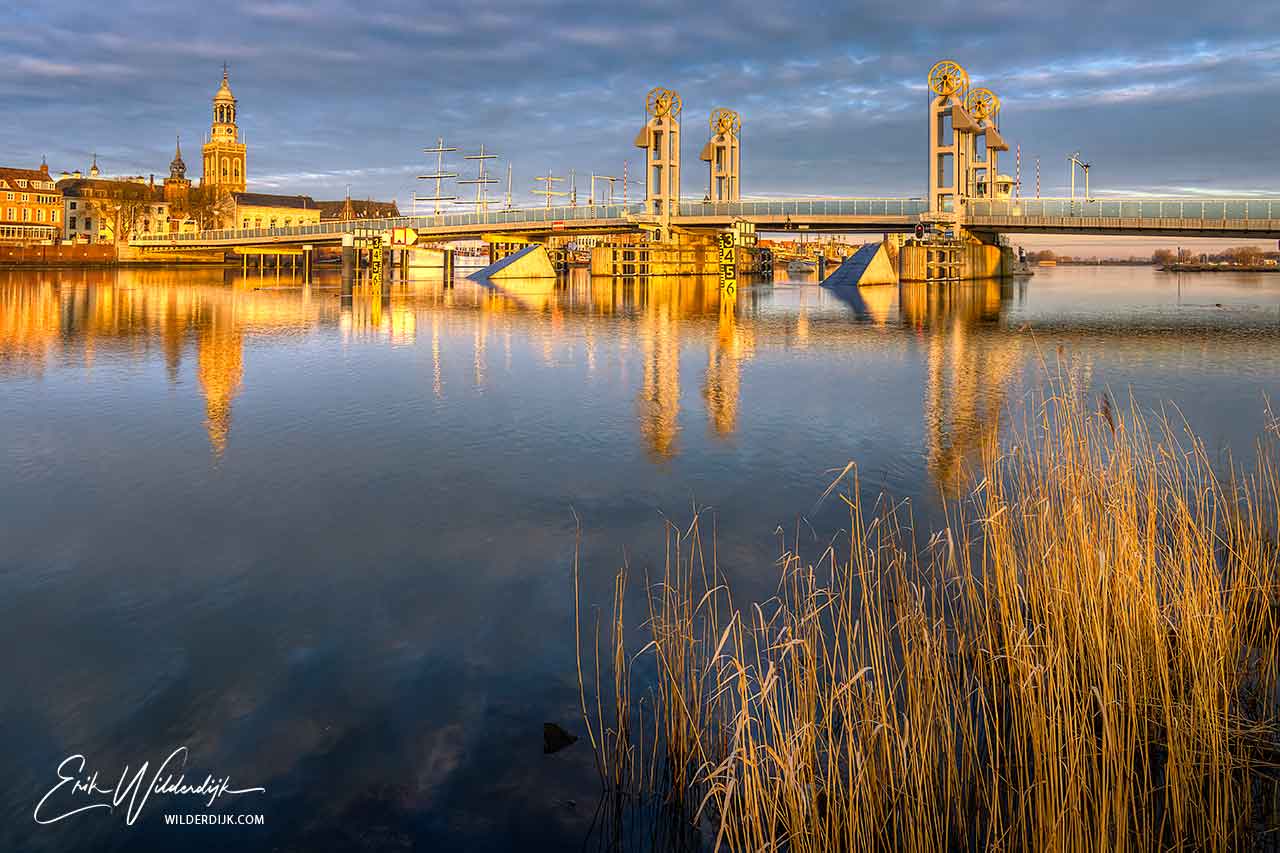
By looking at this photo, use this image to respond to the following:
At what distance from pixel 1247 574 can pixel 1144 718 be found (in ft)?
8.23

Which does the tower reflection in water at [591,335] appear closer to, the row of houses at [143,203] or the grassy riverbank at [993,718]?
the grassy riverbank at [993,718]

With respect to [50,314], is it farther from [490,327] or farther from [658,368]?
[658,368]

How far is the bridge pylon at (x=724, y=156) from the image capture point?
339 ft

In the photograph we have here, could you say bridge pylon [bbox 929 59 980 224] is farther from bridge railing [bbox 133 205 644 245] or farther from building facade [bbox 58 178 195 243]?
building facade [bbox 58 178 195 243]

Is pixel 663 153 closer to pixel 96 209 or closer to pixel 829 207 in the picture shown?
pixel 829 207

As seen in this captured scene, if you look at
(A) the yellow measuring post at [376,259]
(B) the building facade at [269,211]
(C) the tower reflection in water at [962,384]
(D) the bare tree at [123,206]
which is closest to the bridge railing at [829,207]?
Answer: (A) the yellow measuring post at [376,259]

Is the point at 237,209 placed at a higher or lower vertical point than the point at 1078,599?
higher

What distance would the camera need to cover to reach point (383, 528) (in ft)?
30.6

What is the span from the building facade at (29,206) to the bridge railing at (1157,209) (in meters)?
130

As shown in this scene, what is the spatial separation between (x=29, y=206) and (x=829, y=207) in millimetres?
120819

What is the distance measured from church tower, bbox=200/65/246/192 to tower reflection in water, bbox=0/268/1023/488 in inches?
5684

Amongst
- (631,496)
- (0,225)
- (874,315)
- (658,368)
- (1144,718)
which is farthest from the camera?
(0,225)

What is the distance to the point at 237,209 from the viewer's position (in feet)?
587

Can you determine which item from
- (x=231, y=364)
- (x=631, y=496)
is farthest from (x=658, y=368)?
(x=631, y=496)
